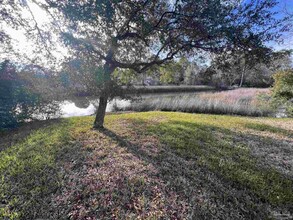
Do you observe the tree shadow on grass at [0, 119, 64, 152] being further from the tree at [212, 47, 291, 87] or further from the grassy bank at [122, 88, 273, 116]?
the tree at [212, 47, 291, 87]

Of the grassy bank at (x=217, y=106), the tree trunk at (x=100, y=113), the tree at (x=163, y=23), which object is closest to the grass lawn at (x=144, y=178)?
the tree trunk at (x=100, y=113)

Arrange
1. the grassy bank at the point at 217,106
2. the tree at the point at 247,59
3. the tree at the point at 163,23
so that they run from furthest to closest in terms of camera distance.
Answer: the grassy bank at the point at 217,106 → the tree at the point at 247,59 → the tree at the point at 163,23

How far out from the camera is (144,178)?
2.12m

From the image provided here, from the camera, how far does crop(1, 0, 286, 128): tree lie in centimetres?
234

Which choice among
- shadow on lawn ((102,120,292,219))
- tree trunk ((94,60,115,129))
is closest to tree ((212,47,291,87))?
shadow on lawn ((102,120,292,219))

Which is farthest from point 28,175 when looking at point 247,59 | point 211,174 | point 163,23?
point 247,59

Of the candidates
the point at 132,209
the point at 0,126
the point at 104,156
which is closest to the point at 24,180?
the point at 104,156

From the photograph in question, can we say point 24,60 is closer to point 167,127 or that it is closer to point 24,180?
point 24,180

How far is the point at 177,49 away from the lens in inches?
138

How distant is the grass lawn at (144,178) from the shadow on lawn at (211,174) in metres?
0.01

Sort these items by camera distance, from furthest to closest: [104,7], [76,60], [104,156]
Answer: [76,60] < [104,156] < [104,7]

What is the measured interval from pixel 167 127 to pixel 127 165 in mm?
2354

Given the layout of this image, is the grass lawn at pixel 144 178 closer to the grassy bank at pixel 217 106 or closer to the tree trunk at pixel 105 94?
the tree trunk at pixel 105 94

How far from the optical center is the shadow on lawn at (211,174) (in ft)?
5.62
